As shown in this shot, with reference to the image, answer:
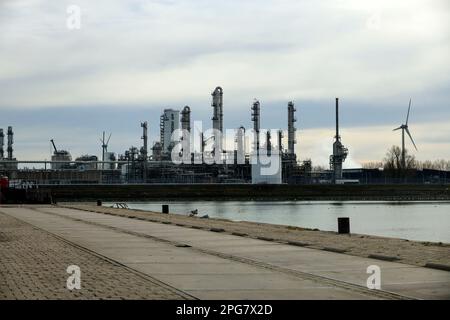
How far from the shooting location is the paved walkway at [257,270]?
12.8 metres

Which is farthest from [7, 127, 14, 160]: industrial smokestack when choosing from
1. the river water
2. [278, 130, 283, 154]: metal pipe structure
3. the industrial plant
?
the river water

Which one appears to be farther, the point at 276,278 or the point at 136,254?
the point at 136,254

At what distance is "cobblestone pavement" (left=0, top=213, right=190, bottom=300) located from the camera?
41.2ft

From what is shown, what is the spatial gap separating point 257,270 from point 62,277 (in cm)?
438

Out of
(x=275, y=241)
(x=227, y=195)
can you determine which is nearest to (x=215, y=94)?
(x=227, y=195)

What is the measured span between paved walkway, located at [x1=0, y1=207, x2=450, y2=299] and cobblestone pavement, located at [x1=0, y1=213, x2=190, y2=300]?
39 cm

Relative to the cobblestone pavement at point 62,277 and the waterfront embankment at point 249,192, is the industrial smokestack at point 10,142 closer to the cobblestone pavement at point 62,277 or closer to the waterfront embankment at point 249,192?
the waterfront embankment at point 249,192

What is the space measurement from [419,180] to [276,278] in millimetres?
175374

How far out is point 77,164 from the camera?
194 m

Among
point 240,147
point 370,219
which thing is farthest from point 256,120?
point 370,219

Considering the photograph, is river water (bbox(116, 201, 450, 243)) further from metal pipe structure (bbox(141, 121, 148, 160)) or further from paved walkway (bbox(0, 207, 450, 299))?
metal pipe structure (bbox(141, 121, 148, 160))

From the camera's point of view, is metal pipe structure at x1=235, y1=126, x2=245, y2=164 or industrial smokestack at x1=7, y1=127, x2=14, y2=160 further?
industrial smokestack at x1=7, y1=127, x2=14, y2=160

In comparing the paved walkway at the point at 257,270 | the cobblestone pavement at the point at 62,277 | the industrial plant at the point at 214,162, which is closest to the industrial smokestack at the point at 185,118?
the industrial plant at the point at 214,162
